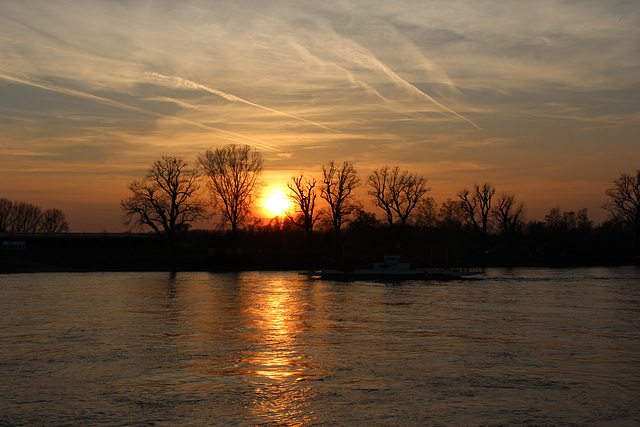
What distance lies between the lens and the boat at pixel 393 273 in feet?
262

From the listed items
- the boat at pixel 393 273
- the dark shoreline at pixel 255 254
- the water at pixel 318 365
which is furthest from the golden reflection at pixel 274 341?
the dark shoreline at pixel 255 254

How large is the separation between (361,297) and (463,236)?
96.3m

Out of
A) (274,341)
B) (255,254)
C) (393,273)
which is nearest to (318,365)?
(274,341)

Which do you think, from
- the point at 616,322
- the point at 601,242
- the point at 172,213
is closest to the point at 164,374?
the point at 616,322

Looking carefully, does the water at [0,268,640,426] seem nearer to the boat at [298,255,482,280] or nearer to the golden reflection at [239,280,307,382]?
the golden reflection at [239,280,307,382]

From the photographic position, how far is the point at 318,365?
20969mm

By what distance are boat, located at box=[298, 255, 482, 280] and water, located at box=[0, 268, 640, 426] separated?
128ft

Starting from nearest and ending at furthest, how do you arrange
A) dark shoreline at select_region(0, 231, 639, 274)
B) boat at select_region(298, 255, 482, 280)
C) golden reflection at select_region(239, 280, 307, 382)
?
golden reflection at select_region(239, 280, 307, 382)
boat at select_region(298, 255, 482, 280)
dark shoreline at select_region(0, 231, 639, 274)

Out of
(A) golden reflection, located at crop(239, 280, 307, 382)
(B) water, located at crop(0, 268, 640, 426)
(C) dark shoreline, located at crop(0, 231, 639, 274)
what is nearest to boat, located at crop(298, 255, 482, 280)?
(C) dark shoreline, located at crop(0, 231, 639, 274)

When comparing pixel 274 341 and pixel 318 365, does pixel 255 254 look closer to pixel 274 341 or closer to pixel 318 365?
pixel 274 341

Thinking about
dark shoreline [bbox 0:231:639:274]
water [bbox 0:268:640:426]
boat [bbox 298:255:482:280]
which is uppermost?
dark shoreline [bbox 0:231:639:274]

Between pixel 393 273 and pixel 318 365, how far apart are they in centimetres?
5998

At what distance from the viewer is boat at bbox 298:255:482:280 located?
79.9 m

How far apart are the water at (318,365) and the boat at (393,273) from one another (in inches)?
1537
